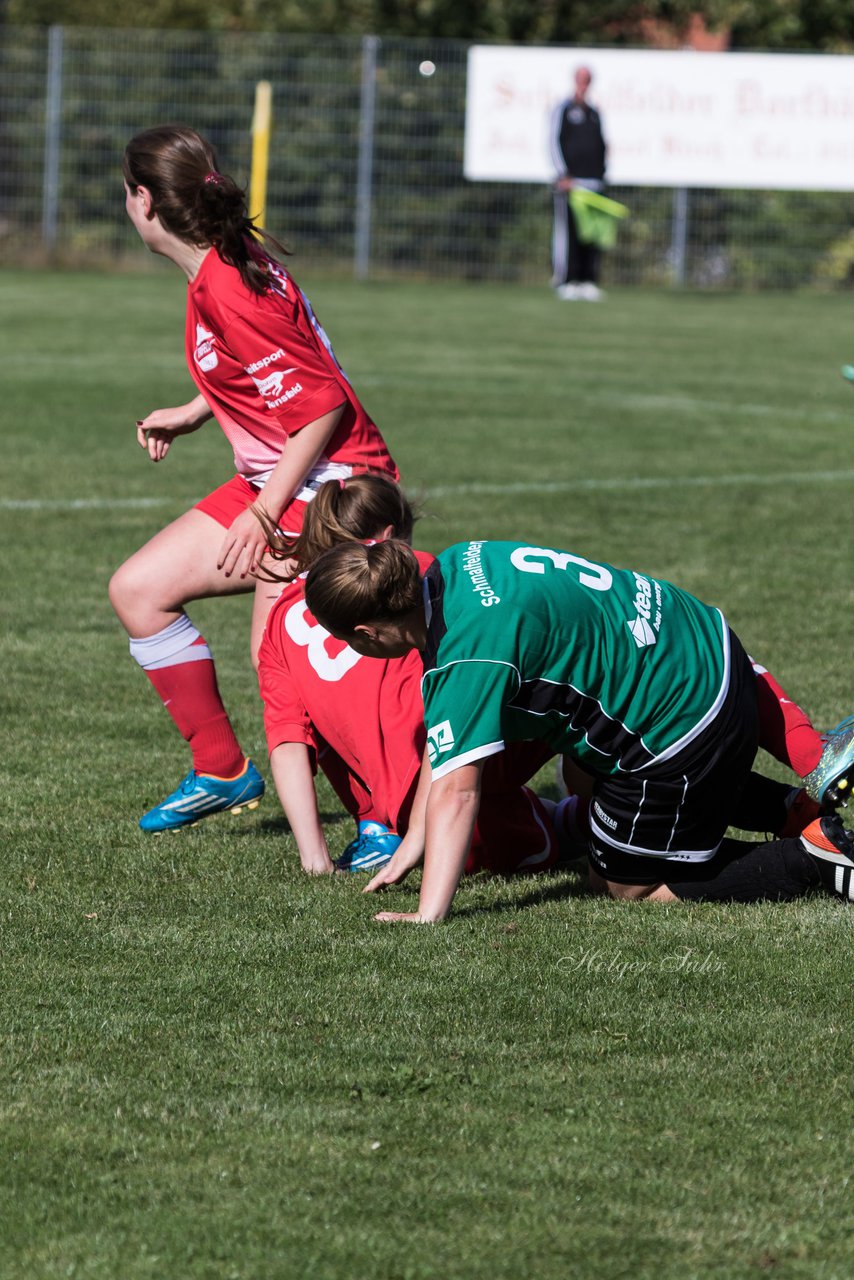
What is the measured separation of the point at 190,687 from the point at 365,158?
73.6 feet

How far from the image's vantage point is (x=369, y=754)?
15.8 ft

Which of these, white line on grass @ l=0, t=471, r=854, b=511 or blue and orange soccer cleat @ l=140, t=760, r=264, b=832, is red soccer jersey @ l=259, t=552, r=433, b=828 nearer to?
blue and orange soccer cleat @ l=140, t=760, r=264, b=832

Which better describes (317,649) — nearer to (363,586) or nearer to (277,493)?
→ (277,493)

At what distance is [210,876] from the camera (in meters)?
4.70

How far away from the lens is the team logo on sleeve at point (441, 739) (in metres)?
4.12

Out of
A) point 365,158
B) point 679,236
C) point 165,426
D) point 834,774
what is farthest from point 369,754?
point 679,236

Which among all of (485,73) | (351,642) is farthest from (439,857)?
(485,73)

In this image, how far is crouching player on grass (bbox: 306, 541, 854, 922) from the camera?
4109 millimetres

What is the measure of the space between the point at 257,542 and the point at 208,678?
57cm

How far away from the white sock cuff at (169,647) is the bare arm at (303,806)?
64cm

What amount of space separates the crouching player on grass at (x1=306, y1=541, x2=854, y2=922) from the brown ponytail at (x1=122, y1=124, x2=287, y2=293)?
1121 millimetres

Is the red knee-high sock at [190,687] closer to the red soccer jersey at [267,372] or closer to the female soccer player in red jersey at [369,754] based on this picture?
the female soccer player in red jersey at [369,754]

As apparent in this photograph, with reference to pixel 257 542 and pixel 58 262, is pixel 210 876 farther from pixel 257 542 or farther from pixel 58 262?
pixel 58 262

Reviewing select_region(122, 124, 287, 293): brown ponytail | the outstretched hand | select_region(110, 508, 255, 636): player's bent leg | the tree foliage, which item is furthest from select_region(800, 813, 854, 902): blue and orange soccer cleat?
the tree foliage
